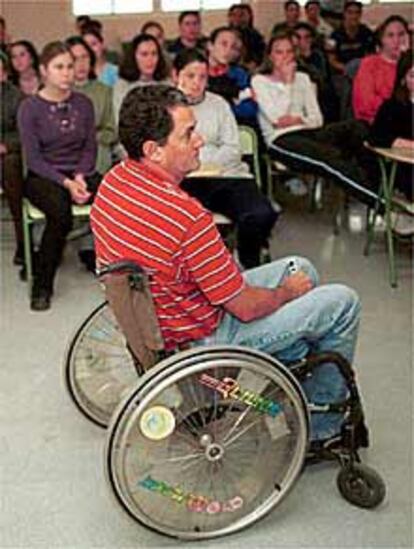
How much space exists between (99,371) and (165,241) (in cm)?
76

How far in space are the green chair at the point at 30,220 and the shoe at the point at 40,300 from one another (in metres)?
0.12

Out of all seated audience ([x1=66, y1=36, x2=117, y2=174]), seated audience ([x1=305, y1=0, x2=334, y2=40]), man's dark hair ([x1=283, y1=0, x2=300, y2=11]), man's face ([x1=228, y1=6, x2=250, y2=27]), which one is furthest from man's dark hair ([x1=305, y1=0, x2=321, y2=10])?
seated audience ([x1=66, y1=36, x2=117, y2=174])

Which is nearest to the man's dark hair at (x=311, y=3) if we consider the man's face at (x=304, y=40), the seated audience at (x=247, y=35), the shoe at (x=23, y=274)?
the seated audience at (x=247, y=35)

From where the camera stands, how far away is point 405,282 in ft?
12.4

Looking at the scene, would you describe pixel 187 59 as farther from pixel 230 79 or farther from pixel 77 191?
pixel 230 79

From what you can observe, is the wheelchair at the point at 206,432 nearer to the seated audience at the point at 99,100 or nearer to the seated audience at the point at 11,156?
the seated audience at the point at 11,156

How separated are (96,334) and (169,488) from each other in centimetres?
68

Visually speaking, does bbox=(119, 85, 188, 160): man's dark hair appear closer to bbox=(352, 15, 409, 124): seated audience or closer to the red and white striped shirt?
the red and white striped shirt

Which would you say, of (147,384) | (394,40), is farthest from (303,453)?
(394,40)

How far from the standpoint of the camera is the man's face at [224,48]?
4.71m

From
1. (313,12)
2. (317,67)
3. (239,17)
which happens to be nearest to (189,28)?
(239,17)

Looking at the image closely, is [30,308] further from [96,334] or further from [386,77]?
[386,77]

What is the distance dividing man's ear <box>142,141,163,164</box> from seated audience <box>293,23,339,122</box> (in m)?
3.36

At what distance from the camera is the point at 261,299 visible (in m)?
2.07
